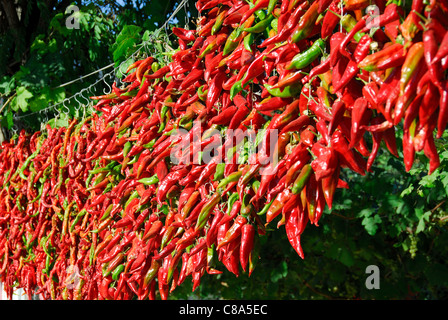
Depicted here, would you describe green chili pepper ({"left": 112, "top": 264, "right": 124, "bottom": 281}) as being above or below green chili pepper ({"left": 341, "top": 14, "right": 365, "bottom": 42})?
below

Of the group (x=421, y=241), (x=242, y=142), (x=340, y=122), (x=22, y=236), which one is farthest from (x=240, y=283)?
(x=340, y=122)

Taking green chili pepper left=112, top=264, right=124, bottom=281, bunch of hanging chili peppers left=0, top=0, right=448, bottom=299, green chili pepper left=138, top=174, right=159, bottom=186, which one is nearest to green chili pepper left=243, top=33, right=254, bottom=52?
bunch of hanging chili peppers left=0, top=0, right=448, bottom=299

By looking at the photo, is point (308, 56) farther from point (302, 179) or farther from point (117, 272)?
point (117, 272)

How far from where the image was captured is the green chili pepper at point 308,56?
108cm

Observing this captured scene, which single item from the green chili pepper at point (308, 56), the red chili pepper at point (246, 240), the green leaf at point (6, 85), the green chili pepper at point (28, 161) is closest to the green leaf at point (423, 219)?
the red chili pepper at point (246, 240)

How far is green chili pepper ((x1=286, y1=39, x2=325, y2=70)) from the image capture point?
108 cm

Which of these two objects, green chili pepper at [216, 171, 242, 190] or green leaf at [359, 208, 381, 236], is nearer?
green chili pepper at [216, 171, 242, 190]

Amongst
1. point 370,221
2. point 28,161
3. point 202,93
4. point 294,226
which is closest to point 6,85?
point 28,161

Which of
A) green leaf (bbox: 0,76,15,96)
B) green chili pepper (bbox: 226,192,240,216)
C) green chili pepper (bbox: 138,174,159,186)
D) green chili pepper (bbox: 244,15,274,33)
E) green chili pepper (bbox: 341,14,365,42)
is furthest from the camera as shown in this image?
green leaf (bbox: 0,76,15,96)

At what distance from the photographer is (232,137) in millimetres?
1411

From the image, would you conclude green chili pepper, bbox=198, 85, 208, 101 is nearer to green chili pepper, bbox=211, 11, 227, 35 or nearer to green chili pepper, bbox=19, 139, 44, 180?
green chili pepper, bbox=211, 11, 227, 35

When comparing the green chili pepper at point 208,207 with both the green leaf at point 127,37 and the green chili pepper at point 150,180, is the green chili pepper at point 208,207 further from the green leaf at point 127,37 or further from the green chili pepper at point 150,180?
the green leaf at point 127,37

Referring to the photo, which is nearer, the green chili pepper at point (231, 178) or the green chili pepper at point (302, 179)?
the green chili pepper at point (302, 179)

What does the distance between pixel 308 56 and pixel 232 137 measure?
40 cm
